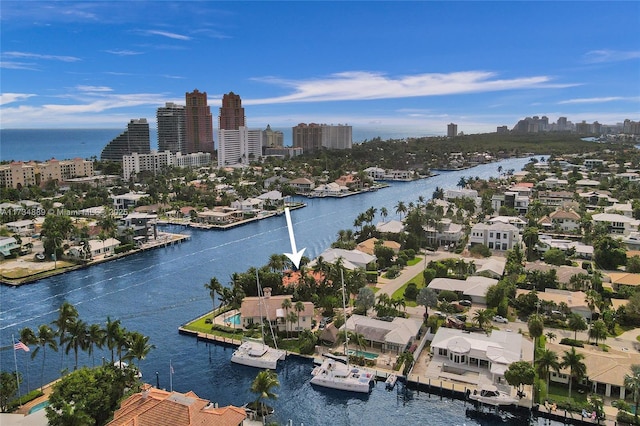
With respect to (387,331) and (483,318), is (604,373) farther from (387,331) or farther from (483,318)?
(387,331)

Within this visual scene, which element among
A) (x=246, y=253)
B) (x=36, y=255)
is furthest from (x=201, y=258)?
(x=36, y=255)

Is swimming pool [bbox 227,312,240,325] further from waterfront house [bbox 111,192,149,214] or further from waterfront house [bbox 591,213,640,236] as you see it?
waterfront house [bbox 111,192,149,214]

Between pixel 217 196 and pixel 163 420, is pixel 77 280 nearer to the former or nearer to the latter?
pixel 163 420

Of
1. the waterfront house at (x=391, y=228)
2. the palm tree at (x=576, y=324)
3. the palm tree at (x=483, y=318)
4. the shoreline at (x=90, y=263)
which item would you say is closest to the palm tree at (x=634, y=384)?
the palm tree at (x=576, y=324)

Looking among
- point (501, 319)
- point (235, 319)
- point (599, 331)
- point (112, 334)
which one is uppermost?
point (112, 334)

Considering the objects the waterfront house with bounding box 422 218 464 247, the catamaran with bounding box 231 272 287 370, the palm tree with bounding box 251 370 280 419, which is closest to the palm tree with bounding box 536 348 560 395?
the palm tree with bounding box 251 370 280 419

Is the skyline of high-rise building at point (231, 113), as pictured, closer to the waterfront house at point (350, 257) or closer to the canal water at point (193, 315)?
the canal water at point (193, 315)

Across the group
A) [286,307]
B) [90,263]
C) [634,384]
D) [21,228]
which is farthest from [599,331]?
[21,228]
